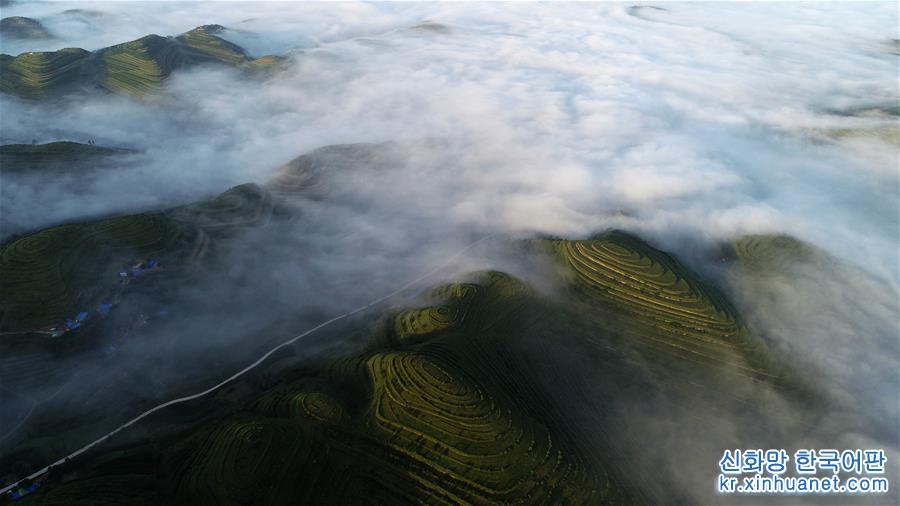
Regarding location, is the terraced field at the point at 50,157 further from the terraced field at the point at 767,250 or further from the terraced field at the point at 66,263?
the terraced field at the point at 767,250

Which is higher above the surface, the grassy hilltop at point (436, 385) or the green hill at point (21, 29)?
the green hill at point (21, 29)

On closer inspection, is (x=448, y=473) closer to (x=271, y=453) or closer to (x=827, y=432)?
(x=271, y=453)

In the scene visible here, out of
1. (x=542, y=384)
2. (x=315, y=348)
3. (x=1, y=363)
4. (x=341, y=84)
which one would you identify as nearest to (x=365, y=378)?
(x=315, y=348)

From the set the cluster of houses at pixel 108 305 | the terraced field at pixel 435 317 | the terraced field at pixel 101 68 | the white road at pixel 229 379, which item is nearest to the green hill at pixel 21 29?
the terraced field at pixel 101 68

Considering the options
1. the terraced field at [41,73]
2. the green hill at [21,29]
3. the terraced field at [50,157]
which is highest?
the green hill at [21,29]

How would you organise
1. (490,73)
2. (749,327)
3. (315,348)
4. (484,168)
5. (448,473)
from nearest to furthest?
(448,473)
(315,348)
(749,327)
(484,168)
(490,73)

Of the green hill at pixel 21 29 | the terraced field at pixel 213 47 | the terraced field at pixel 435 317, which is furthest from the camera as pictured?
the green hill at pixel 21 29
